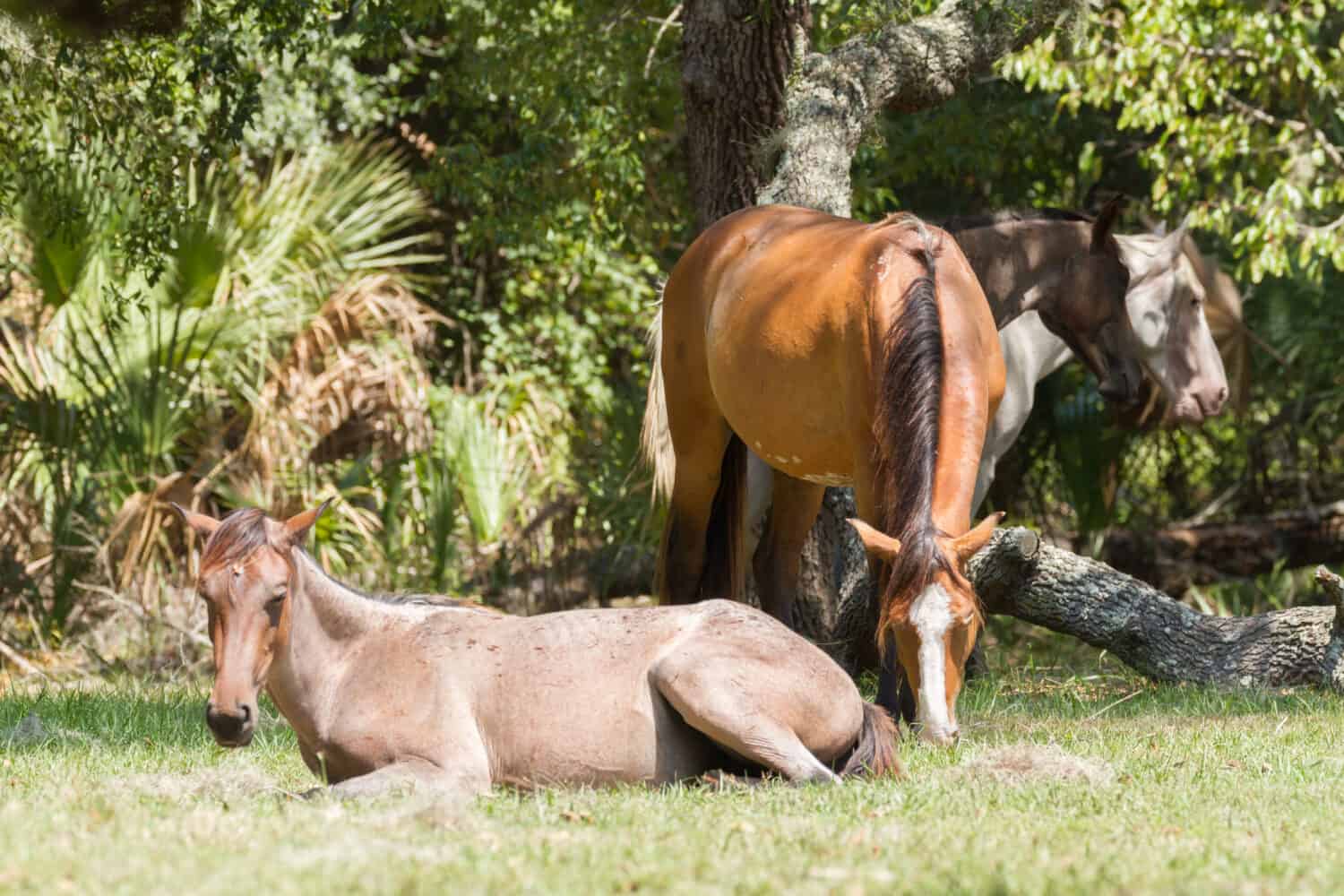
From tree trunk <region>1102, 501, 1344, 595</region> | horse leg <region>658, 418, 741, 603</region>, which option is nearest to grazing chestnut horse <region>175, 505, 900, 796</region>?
horse leg <region>658, 418, 741, 603</region>

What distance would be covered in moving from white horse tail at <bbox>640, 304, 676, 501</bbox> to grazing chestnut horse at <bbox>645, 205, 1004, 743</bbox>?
0.08 ft

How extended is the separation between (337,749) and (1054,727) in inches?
124

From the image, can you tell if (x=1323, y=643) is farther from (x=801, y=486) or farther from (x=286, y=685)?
(x=286, y=685)

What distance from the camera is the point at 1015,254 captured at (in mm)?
8328

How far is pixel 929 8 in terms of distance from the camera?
1041 centimetres

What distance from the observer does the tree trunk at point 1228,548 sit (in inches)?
513

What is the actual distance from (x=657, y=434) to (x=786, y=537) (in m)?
1.17

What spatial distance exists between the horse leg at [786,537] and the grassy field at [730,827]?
2087 mm

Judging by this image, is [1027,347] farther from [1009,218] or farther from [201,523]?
[201,523]

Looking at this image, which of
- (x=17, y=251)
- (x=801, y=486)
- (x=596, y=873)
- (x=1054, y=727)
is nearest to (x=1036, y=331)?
(x=801, y=486)

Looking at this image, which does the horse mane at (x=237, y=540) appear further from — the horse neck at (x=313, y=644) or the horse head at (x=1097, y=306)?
the horse head at (x=1097, y=306)

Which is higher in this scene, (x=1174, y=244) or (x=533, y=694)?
(x=1174, y=244)

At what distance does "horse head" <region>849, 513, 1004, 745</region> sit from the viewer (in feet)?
16.7

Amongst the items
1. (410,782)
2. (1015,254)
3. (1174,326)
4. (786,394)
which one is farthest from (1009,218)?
(410,782)
